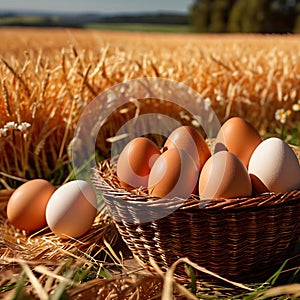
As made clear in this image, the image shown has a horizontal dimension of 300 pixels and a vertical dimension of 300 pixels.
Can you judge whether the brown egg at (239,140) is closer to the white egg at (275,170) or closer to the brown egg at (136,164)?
the white egg at (275,170)

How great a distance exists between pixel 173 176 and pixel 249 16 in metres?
17.4

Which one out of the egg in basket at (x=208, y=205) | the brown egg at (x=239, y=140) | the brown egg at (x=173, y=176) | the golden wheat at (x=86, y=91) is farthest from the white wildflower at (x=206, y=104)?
the brown egg at (x=173, y=176)

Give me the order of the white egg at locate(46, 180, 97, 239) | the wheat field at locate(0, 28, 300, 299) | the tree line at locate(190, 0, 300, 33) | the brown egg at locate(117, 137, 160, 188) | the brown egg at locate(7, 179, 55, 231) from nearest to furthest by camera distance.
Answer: the brown egg at locate(117, 137, 160, 188) < the white egg at locate(46, 180, 97, 239) < the brown egg at locate(7, 179, 55, 231) < the wheat field at locate(0, 28, 300, 299) < the tree line at locate(190, 0, 300, 33)

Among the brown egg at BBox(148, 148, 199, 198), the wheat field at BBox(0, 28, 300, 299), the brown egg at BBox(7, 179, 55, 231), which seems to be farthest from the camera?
the wheat field at BBox(0, 28, 300, 299)

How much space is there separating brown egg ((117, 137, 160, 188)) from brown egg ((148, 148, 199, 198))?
8 centimetres

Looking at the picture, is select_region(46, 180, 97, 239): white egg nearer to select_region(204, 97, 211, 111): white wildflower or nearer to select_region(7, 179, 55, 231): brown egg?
select_region(7, 179, 55, 231): brown egg

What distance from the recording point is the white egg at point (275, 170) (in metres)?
1.35

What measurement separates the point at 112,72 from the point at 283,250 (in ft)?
4.29

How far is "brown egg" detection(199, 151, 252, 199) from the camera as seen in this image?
128 cm

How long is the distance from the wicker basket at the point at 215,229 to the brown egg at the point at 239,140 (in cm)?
26

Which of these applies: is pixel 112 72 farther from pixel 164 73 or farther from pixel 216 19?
pixel 216 19

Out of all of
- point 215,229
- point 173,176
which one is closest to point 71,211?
point 173,176

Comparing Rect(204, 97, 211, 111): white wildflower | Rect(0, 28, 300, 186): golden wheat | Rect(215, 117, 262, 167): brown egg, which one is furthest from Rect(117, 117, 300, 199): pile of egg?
Rect(204, 97, 211, 111): white wildflower

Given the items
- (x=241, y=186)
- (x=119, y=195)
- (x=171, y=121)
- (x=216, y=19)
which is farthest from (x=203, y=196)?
(x=216, y=19)
